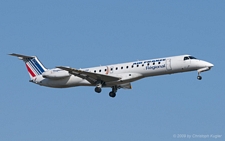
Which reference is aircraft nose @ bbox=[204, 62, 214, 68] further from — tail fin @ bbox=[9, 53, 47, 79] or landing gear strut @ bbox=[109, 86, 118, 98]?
tail fin @ bbox=[9, 53, 47, 79]

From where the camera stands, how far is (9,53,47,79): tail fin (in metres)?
43.1

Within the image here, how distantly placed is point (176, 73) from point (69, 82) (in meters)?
8.50

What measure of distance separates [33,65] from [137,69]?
9.55 m

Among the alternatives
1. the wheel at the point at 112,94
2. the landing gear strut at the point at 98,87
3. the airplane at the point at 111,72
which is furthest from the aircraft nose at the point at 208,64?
the wheel at the point at 112,94

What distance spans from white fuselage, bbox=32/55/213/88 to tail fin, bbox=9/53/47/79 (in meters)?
1.84

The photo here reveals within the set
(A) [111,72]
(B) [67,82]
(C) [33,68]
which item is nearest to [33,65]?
(C) [33,68]

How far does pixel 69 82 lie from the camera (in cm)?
4112

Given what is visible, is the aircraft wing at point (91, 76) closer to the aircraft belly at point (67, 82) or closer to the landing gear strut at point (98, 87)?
the landing gear strut at point (98, 87)

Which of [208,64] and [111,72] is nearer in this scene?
[208,64]

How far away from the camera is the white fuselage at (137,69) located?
123 feet

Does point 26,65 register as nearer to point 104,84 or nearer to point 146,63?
point 104,84

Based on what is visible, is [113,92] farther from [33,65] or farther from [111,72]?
[33,65]

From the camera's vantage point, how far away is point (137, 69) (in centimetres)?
3850

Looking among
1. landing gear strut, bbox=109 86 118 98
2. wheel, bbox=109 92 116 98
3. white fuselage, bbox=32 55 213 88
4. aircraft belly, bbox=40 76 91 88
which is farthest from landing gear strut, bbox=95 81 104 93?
wheel, bbox=109 92 116 98
